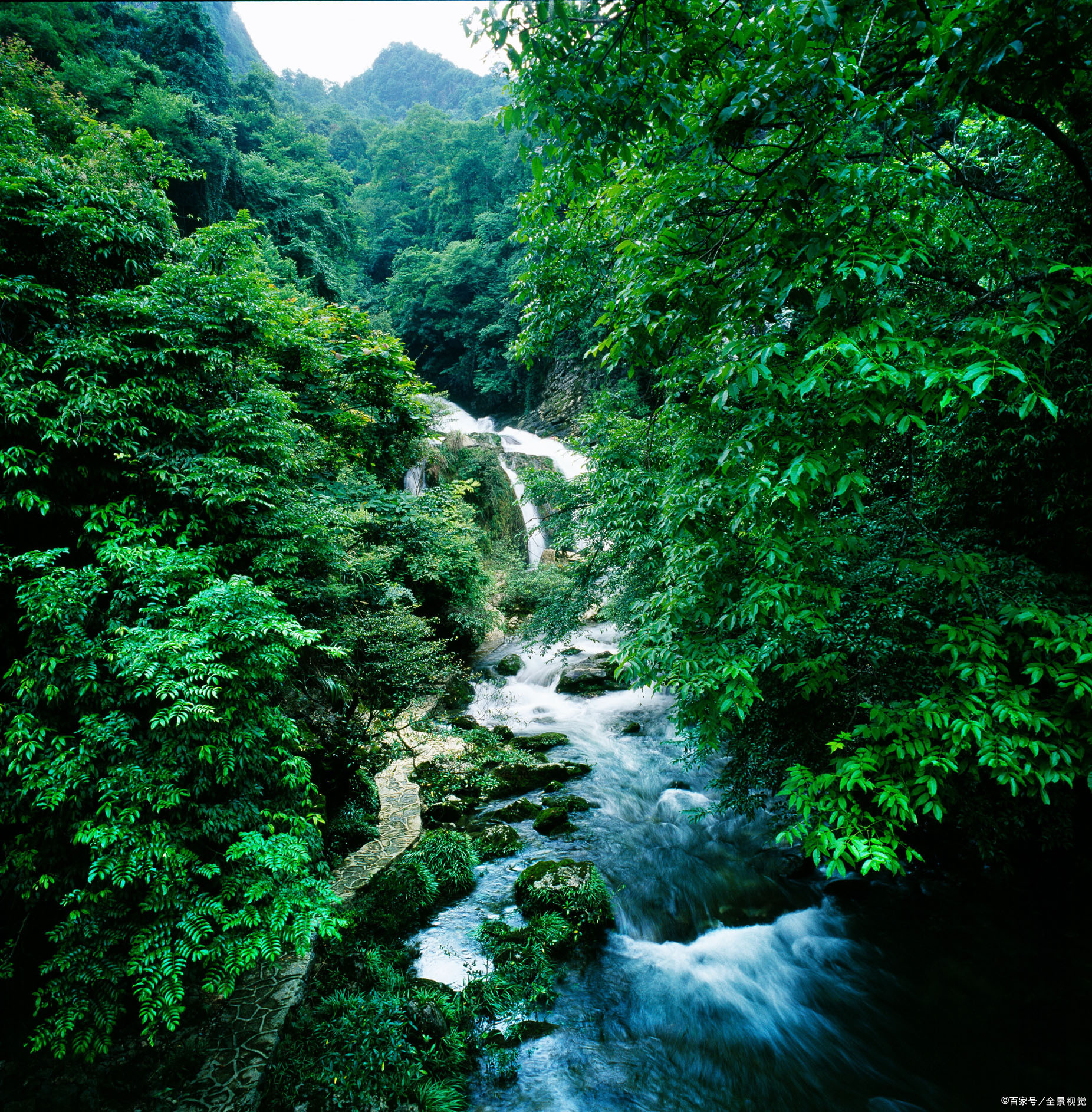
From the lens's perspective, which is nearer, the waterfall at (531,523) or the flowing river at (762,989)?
the flowing river at (762,989)

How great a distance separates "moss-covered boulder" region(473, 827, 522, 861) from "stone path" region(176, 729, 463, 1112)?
907 millimetres

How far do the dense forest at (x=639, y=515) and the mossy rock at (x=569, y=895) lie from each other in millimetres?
47

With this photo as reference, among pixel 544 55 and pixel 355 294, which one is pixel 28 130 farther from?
pixel 355 294

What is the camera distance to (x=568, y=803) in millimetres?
7688

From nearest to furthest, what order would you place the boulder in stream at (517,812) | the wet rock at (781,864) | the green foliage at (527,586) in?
the wet rock at (781,864), the boulder in stream at (517,812), the green foliage at (527,586)

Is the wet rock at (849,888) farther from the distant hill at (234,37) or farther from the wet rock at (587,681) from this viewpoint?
the distant hill at (234,37)

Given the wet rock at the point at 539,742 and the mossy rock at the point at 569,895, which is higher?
the mossy rock at the point at 569,895

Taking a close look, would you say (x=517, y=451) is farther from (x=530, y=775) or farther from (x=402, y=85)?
(x=402, y=85)

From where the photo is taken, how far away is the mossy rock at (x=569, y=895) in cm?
545

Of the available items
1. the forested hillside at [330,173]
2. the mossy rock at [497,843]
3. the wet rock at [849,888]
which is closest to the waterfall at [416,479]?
the forested hillside at [330,173]

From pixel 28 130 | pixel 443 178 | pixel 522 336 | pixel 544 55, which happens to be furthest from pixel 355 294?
pixel 544 55

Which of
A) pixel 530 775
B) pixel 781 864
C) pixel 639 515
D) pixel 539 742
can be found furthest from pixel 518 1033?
pixel 539 742

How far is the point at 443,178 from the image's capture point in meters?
32.2

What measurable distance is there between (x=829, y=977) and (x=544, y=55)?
304 inches
